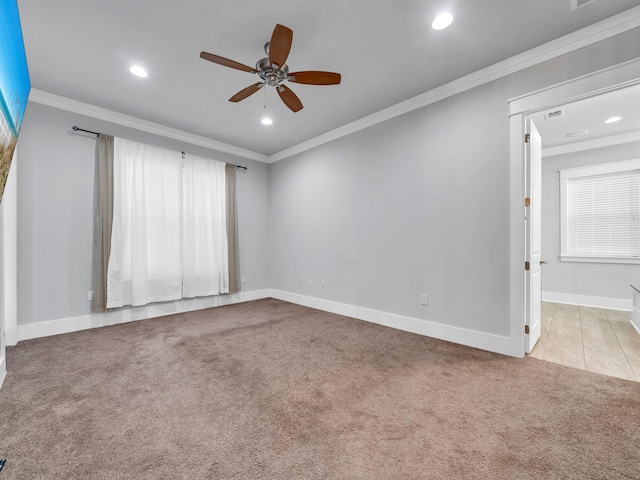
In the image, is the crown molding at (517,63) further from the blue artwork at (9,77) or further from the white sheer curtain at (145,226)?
the blue artwork at (9,77)

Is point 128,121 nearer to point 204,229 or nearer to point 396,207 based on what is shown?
point 204,229

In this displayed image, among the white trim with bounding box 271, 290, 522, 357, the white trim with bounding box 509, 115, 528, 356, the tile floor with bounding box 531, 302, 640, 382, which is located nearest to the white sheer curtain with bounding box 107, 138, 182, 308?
the white trim with bounding box 271, 290, 522, 357

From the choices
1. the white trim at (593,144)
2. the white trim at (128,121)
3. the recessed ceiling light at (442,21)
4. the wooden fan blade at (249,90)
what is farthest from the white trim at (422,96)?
the white trim at (593,144)

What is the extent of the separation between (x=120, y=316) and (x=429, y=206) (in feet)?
14.1

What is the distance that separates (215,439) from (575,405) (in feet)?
7.49

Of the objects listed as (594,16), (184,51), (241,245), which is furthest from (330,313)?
(594,16)

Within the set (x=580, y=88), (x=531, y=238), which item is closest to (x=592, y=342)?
(x=531, y=238)

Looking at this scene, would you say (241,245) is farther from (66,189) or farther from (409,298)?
(409,298)

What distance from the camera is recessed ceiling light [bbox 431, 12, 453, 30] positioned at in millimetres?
2057

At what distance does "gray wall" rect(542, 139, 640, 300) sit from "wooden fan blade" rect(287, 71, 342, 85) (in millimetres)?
4820

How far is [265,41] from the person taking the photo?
7.72ft

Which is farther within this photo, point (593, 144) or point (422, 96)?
point (593, 144)

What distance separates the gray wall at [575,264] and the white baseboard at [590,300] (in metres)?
0.05

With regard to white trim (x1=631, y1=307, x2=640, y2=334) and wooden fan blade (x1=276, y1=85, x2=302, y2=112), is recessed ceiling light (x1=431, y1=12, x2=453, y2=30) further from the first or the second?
white trim (x1=631, y1=307, x2=640, y2=334)
